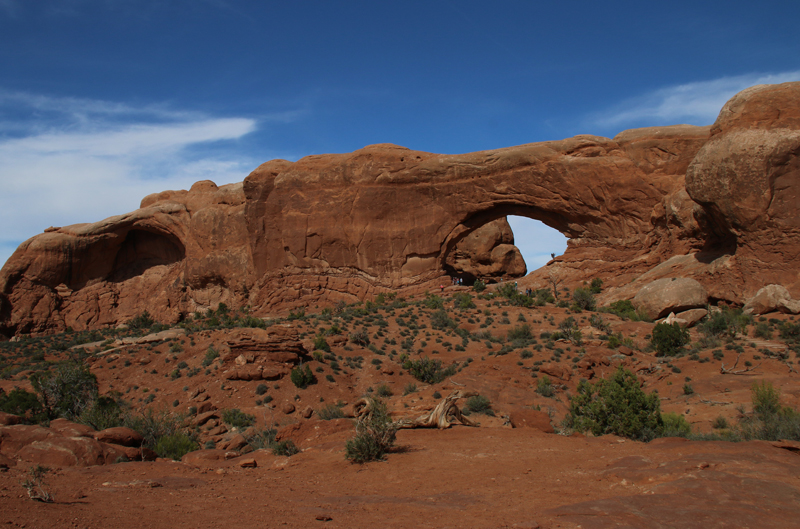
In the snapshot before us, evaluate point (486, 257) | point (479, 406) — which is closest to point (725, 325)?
point (479, 406)

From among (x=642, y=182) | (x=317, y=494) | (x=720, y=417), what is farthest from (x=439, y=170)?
(x=317, y=494)

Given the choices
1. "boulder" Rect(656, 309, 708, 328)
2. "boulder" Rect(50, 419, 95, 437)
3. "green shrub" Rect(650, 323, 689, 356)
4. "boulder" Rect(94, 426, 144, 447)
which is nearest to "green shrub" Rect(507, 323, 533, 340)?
"green shrub" Rect(650, 323, 689, 356)

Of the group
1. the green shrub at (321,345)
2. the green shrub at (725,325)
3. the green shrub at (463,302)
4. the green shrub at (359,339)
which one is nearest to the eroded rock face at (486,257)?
the green shrub at (463,302)

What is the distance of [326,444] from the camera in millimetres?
10188

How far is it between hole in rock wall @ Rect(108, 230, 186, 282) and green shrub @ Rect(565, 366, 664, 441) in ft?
121

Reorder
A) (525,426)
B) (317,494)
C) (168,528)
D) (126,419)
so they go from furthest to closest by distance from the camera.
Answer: (126,419), (525,426), (317,494), (168,528)

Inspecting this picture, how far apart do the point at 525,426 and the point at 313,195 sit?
80.0 feet

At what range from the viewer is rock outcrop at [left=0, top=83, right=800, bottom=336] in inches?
842

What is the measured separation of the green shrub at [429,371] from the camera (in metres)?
18.1

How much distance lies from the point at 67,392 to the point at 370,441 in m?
13.1

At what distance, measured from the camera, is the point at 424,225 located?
1251 inches

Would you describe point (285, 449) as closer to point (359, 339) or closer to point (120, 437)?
point (120, 437)

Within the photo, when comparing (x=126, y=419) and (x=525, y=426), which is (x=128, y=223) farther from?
(x=525, y=426)

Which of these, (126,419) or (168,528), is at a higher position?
(168,528)
